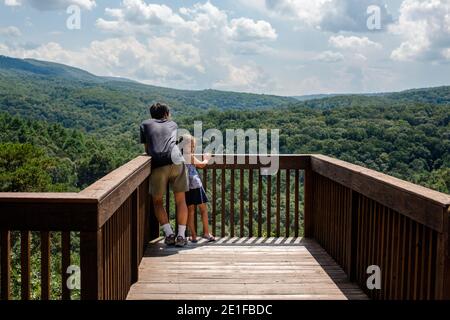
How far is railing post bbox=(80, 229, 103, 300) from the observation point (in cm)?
261

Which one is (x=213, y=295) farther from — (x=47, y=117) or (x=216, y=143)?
(x=47, y=117)

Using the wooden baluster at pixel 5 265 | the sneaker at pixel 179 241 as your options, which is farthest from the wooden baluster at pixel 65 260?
the sneaker at pixel 179 241

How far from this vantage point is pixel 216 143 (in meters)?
7.00

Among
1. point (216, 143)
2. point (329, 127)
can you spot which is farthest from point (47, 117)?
point (216, 143)

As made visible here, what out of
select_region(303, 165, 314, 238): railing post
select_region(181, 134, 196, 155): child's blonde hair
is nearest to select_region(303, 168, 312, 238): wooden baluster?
select_region(303, 165, 314, 238): railing post

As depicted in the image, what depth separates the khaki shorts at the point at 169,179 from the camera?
5555 mm

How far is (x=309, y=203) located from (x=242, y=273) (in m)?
1.80

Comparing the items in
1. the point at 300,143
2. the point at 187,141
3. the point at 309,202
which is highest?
the point at 187,141

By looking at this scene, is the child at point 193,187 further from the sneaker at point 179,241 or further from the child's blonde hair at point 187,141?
the sneaker at point 179,241

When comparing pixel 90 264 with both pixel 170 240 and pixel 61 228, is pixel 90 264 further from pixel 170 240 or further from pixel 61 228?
pixel 170 240

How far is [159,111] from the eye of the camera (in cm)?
549

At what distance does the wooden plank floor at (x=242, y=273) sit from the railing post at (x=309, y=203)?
0.89 ft

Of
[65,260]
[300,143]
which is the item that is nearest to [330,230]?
[65,260]

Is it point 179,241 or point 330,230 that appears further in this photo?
point 179,241
